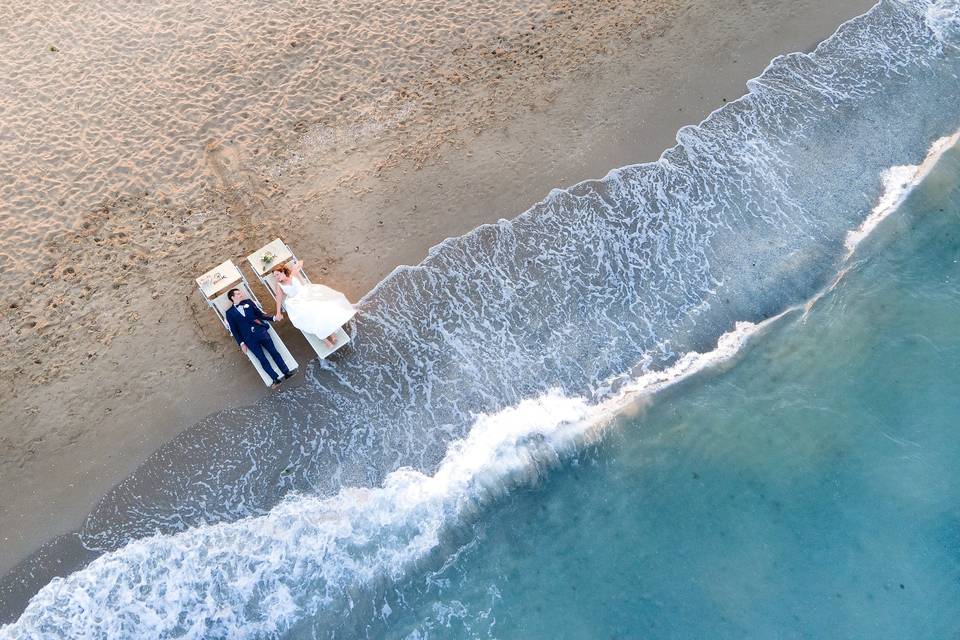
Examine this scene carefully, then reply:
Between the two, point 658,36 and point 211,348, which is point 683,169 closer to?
point 658,36

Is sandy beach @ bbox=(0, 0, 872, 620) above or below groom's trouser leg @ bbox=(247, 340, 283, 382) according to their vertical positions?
above

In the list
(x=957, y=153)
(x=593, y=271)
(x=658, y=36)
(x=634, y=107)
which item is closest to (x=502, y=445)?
(x=593, y=271)

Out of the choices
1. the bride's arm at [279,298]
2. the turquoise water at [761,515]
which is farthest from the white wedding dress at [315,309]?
the turquoise water at [761,515]

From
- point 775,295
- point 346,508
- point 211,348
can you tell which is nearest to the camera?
point 346,508

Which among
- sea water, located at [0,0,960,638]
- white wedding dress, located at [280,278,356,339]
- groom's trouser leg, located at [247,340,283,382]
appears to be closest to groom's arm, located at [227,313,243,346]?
groom's trouser leg, located at [247,340,283,382]

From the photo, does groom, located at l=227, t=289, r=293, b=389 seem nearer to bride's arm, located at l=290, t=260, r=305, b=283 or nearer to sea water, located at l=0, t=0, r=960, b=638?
sea water, located at l=0, t=0, r=960, b=638

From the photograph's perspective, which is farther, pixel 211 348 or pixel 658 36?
pixel 658 36

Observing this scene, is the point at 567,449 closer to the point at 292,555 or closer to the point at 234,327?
the point at 292,555
